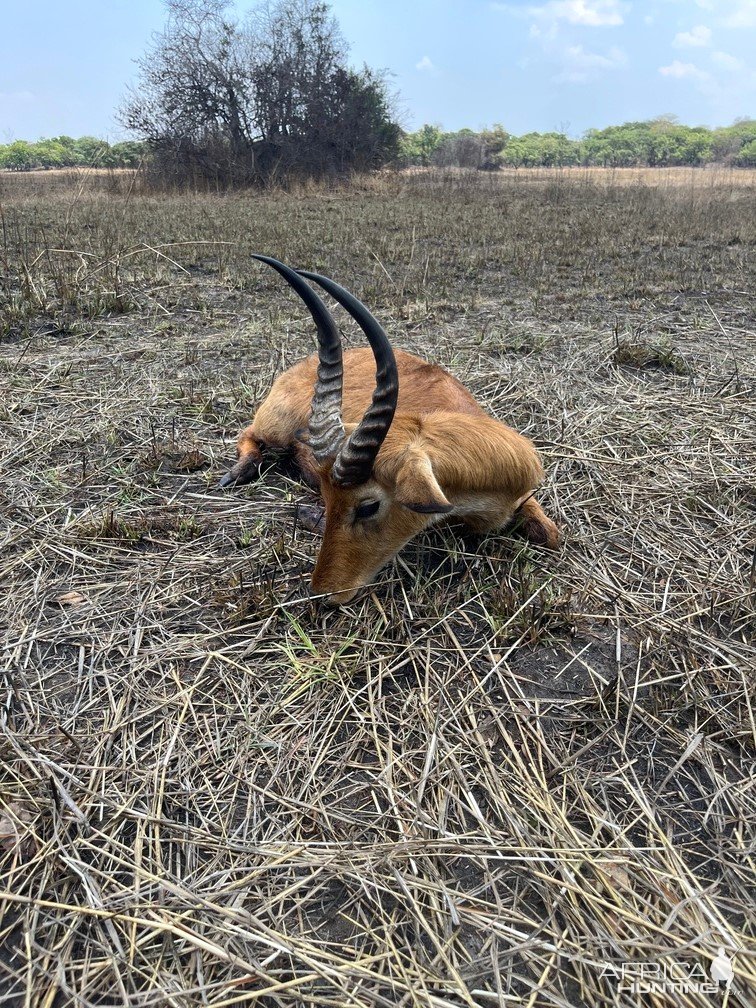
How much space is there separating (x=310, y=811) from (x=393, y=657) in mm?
793

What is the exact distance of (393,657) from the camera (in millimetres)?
2814

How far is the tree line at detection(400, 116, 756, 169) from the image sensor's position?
3753 cm

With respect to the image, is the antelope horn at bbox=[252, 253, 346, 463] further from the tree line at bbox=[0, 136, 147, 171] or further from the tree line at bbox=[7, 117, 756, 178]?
the tree line at bbox=[0, 136, 147, 171]

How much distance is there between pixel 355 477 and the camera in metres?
2.90

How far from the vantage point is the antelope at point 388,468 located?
2713 millimetres

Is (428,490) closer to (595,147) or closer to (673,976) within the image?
(673,976)

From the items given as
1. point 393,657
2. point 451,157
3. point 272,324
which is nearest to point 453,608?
point 393,657

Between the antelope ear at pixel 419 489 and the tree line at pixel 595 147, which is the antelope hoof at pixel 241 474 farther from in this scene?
the tree line at pixel 595 147

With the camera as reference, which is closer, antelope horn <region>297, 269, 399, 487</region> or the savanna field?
the savanna field

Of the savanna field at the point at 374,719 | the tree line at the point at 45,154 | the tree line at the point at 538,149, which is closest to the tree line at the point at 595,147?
the tree line at the point at 538,149

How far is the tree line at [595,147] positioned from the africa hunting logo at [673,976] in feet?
116

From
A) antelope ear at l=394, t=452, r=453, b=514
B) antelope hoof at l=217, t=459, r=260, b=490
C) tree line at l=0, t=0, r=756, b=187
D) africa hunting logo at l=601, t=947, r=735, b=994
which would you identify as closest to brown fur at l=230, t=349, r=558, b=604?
antelope ear at l=394, t=452, r=453, b=514

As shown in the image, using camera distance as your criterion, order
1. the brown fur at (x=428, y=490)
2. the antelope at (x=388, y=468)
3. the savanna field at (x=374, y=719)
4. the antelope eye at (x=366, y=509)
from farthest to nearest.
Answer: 1. the antelope eye at (x=366, y=509)
2. the brown fur at (x=428, y=490)
3. the antelope at (x=388, y=468)
4. the savanna field at (x=374, y=719)

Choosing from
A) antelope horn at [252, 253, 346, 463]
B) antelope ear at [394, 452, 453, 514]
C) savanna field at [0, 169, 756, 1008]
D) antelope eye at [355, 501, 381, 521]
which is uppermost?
antelope horn at [252, 253, 346, 463]
